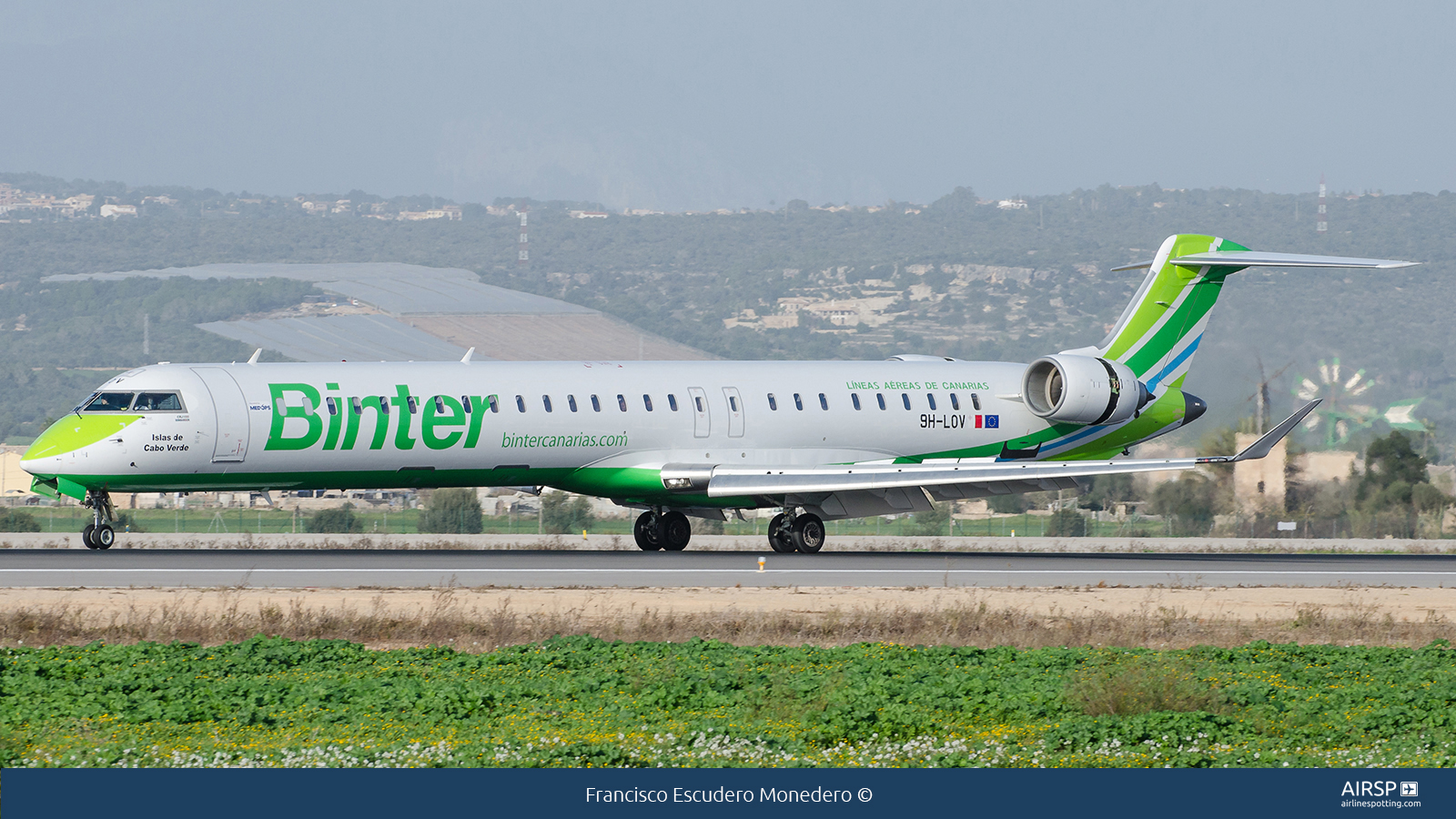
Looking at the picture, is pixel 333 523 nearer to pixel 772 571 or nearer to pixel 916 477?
pixel 916 477

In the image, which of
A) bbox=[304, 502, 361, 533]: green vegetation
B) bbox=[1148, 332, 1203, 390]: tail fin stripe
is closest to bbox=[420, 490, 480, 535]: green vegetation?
bbox=[304, 502, 361, 533]: green vegetation

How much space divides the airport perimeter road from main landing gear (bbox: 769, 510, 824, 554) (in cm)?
73

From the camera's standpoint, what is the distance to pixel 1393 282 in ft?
635

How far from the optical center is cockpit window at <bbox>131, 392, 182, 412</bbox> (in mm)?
30516

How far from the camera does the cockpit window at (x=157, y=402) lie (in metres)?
30.5

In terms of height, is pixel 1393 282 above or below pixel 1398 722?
above

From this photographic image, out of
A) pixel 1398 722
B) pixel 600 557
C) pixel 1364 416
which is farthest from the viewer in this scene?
pixel 1364 416

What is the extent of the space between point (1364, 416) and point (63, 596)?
176 feet

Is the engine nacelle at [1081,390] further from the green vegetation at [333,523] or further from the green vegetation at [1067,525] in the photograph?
the green vegetation at [333,523]

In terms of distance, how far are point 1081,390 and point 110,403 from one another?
1876 centimetres
